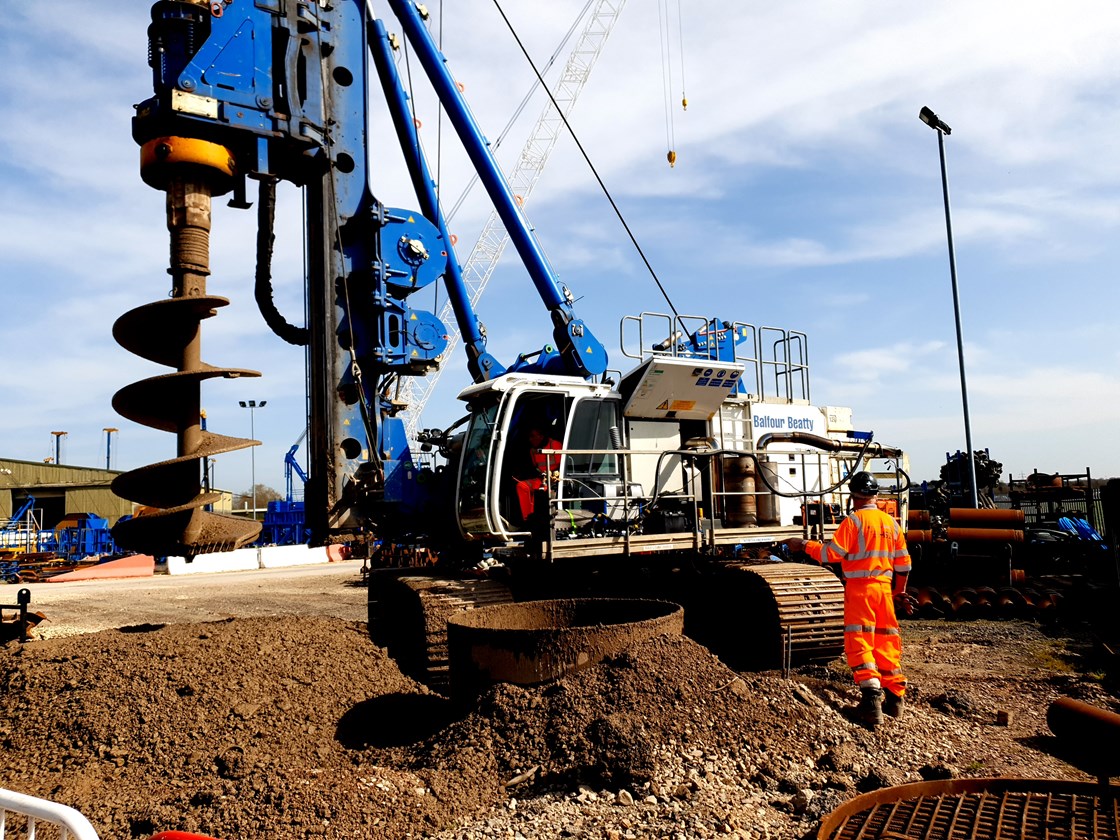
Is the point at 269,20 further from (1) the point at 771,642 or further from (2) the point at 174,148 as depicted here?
(1) the point at 771,642

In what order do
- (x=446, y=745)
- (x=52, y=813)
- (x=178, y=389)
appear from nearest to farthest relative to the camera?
1. (x=52, y=813)
2. (x=446, y=745)
3. (x=178, y=389)

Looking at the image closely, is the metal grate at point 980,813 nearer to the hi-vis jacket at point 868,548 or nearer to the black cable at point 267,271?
the hi-vis jacket at point 868,548

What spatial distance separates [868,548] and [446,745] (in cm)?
330

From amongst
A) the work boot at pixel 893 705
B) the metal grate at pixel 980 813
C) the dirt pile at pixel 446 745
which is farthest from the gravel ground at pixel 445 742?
the metal grate at pixel 980 813

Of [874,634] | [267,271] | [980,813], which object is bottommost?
[980,813]

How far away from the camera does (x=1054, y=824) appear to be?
3.72 m

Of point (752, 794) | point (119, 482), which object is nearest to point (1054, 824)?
point (752, 794)

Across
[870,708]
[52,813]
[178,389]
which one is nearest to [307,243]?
[178,389]

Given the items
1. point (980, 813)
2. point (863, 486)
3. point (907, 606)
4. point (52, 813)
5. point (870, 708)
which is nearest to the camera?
point (52, 813)

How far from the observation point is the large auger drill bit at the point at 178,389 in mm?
7215

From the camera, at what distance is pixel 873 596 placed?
6.50 metres

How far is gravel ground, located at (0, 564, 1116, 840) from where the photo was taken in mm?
4703

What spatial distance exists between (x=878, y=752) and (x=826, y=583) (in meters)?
2.68

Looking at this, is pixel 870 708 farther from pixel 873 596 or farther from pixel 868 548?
pixel 868 548
